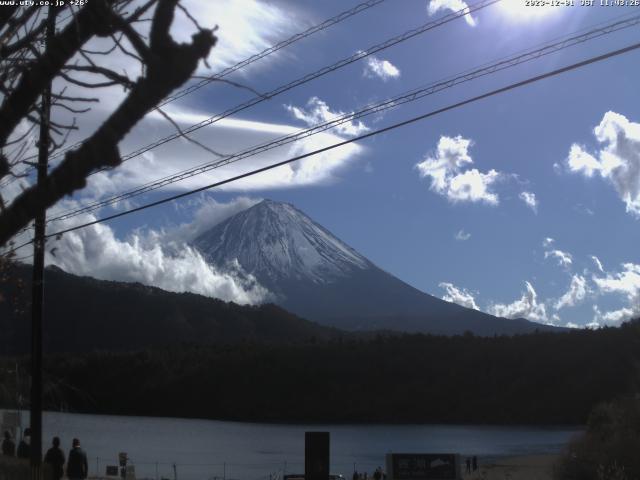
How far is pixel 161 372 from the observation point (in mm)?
107062

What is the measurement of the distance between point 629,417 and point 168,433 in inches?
2192

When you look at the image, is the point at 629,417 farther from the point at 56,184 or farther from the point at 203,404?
the point at 203,404

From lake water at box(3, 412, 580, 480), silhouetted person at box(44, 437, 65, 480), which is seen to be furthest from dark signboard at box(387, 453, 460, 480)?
lake water at box(3, 412, 580, 480)

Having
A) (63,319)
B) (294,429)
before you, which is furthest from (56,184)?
(63,319)

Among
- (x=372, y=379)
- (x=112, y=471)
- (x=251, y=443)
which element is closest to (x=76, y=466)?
(x=112, y=471)

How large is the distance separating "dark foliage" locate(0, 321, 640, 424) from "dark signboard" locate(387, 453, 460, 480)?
246ft

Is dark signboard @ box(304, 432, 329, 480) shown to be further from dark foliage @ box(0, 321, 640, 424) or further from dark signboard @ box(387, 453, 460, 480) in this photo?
dark foliage @ box(0, 321, 640, 424)

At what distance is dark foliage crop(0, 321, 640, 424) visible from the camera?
307ft

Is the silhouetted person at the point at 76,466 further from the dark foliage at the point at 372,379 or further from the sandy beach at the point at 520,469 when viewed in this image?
the dark foliage at the point at 372,379

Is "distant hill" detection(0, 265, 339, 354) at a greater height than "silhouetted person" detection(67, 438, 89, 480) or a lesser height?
greater

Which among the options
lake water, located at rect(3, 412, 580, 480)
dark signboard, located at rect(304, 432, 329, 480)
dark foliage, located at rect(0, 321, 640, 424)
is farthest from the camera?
dark foliage, located at rect(0, 321, 640, 424)

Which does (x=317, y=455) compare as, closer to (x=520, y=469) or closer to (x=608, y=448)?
(x=608, y=448)

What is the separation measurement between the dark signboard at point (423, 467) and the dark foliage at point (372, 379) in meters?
75.0

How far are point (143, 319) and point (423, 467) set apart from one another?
130751 mm
